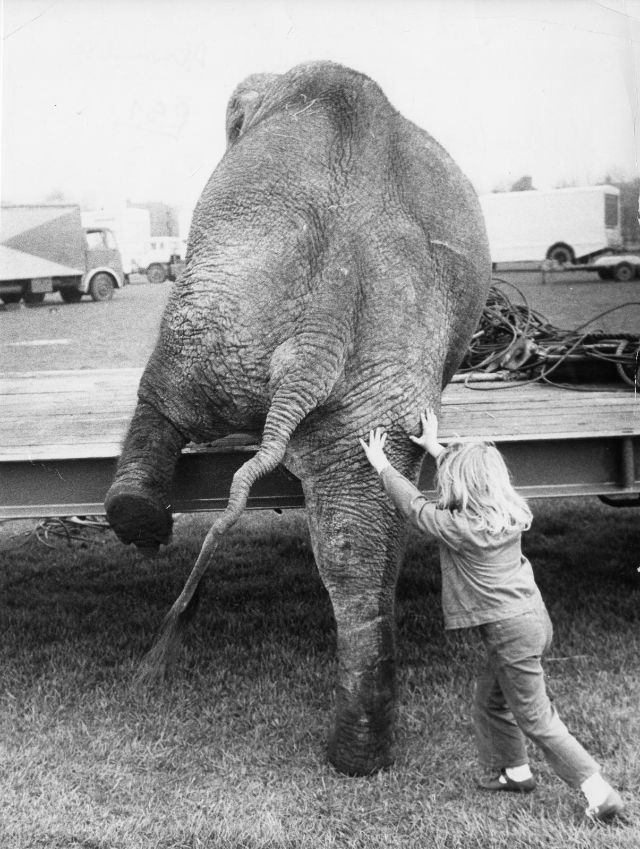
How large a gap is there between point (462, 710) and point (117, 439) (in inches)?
77.3

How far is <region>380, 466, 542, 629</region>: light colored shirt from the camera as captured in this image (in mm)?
2967

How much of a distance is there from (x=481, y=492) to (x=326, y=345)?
0.74 metres

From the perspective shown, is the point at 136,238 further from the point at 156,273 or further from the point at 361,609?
the point at 361,609

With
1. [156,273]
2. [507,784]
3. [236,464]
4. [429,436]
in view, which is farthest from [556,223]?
[507,784]

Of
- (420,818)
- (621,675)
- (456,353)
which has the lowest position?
(621,675)

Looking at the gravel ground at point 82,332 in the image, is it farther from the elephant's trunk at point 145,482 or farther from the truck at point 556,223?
the elephant's trunk at point 145,482

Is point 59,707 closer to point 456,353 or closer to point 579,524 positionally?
point 456,353

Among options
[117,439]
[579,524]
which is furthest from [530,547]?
[117,439]

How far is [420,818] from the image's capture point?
117 inches

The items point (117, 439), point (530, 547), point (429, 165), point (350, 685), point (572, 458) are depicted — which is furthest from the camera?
point (530, 547)

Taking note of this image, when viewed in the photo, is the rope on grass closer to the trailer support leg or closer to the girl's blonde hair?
the trailer support leg

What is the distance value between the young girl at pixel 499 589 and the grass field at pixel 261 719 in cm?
23

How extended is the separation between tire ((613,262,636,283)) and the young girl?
662cm

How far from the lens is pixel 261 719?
376 cm
